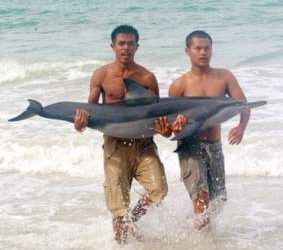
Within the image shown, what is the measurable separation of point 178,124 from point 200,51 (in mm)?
681

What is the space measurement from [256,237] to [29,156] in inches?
158

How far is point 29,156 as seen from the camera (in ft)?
28.7

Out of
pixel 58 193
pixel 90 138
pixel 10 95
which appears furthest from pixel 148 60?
pixel 58 193

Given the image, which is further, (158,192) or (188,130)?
(158,192)

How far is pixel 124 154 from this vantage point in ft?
16.6

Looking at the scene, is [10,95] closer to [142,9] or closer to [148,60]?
[148,60]

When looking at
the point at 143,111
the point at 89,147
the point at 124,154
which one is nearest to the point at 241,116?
the point at 143,111

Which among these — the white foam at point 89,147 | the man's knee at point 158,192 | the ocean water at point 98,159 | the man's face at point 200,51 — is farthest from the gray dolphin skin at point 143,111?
the white foam at point 89,147

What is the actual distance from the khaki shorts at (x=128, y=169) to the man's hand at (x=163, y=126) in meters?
0.39

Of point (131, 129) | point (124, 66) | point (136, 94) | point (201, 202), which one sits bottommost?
point (201, 202)

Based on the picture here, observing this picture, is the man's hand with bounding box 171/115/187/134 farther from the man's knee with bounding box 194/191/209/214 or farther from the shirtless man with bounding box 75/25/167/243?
the man's knee with bounding box 194/191/209/214

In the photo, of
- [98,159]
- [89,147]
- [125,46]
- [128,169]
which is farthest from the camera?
[89,147]

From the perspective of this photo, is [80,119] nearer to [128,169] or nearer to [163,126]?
[163,126]

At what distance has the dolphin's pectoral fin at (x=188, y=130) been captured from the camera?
177 inches
